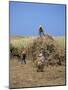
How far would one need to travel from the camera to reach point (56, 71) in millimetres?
2906

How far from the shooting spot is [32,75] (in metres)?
2.82

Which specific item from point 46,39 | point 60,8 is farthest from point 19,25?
point 60,8

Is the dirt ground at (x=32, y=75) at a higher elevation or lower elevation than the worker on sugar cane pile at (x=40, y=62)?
lower

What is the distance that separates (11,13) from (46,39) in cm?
52

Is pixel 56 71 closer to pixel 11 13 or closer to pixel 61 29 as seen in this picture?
pixel 61 29

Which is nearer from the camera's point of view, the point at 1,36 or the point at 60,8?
the point at 1,36

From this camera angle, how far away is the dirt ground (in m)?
2.76

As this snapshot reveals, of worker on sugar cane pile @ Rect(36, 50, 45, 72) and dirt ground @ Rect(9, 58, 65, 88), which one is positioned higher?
worker on sugar cane pile @ Rect(36, 50, 45, 72)

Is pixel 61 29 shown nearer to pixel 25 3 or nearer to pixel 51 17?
pixel 51 17

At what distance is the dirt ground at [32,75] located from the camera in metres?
2.76

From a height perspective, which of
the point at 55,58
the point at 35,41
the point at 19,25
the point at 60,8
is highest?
the point at 60,8

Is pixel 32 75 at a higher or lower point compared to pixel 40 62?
lower

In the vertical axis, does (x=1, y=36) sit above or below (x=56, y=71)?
above

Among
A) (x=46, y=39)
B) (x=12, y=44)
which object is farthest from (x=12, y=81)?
(x=46, y=39)
